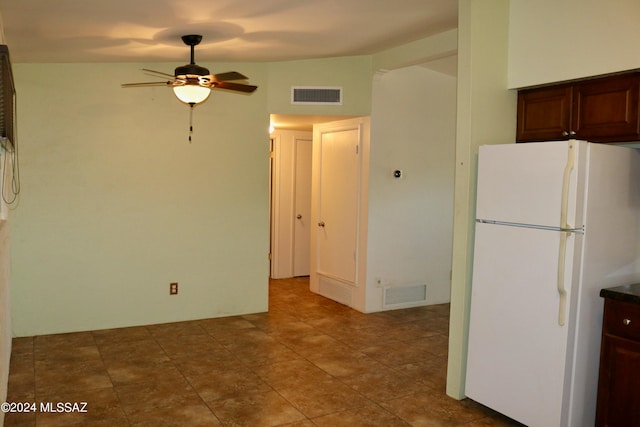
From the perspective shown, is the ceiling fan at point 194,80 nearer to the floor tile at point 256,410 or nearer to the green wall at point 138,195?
the green wall at point 138,195

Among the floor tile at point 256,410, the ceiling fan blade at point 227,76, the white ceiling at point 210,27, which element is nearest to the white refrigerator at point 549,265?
the floor tile at point 256,410

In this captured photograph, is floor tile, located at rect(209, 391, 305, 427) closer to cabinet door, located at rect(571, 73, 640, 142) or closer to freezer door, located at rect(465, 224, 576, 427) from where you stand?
freezer door, located at rect(465, 224, 576, 427)

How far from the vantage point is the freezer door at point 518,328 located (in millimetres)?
2814

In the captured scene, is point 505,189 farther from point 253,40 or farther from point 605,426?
point 253,40

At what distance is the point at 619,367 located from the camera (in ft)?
9.04

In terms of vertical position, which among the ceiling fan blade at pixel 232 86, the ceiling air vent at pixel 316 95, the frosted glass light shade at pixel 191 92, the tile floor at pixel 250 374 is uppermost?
the ceiling air vent at pixel 316 95

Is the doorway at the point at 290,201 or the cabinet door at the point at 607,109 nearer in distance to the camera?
the cabinet door at the point at 607,109

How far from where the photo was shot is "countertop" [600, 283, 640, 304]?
2678 millimetres

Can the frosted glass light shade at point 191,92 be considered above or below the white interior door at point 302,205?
above

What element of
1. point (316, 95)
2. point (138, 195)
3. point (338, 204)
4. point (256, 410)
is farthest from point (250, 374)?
point (316, 95)

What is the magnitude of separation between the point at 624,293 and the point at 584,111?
1.14 m

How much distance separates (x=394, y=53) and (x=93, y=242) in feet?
11.2

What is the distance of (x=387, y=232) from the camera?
574 centimetres

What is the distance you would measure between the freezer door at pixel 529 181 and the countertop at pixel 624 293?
0.43 m
